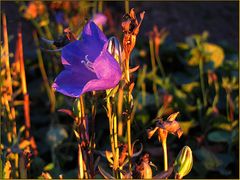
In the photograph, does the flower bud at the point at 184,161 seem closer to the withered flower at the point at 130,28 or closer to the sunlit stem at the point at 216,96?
the withered flower at the point at 130,28

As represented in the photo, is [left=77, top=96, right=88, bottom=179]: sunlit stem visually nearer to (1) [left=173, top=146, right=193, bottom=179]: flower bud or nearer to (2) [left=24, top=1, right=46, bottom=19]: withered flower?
(1) [left=173, top=146, right=193, bottom=179]: flower bud

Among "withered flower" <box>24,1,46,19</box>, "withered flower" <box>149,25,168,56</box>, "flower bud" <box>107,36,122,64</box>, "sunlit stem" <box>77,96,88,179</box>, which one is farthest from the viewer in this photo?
"withered flower" <box>24,1,46,19</box>

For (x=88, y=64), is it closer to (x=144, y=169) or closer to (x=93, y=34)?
(x=93, y=34)

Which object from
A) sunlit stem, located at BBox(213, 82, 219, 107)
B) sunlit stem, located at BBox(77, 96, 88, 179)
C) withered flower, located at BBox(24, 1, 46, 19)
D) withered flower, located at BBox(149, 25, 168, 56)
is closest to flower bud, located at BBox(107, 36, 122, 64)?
sunlit stem, located at BBox(77, 96, 88, 179)

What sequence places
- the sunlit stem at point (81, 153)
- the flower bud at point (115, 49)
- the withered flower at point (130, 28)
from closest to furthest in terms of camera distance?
the withered flower at point (130, 28) → the flower bud at point (115, 49) → the sunlit stem at point (81, 153)

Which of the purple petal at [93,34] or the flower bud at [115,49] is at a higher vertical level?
the purple petal at [93,34]

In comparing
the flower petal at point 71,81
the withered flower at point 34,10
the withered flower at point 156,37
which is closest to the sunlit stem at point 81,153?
the flower petal at point 71,81

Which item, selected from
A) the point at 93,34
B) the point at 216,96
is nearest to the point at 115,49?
the point at 93,34

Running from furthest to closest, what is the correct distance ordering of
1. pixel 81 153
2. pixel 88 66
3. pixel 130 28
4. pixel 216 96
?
pixel 216 96 → pixel 81 153 → pixel 88 66 → pixel 130 28

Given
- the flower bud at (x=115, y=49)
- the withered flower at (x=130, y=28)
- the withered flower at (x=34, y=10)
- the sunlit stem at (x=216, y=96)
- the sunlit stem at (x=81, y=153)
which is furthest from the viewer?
the withered flower at (x=34, y=10)
